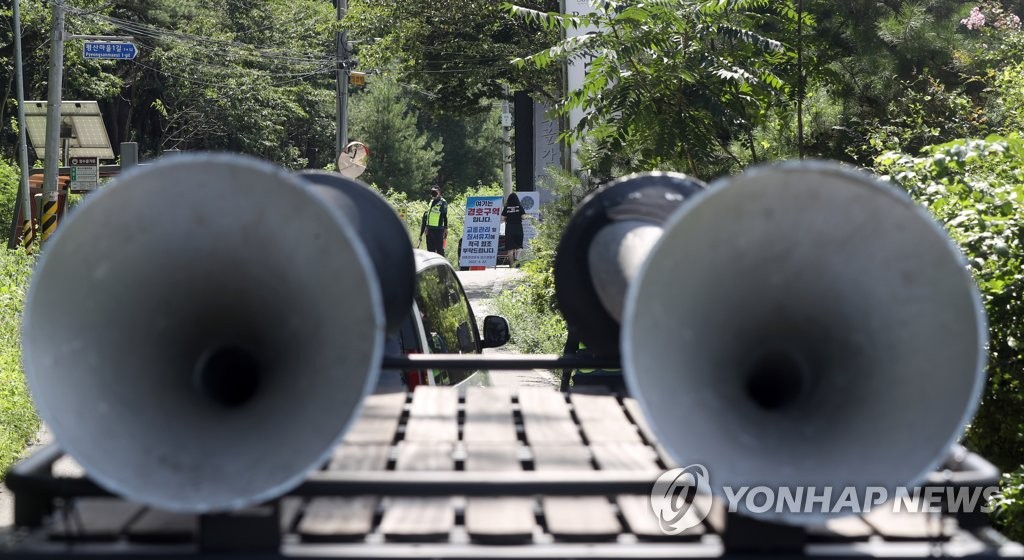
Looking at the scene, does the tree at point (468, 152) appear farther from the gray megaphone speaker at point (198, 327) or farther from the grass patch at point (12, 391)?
the gray megaphone speaker at point (198, 327)

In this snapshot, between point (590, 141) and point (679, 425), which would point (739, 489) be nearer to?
point (679, 425)

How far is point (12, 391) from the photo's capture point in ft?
30.4

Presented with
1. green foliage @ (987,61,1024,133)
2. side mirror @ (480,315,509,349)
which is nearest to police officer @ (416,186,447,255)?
green foliage @ (987,61,1024,133)

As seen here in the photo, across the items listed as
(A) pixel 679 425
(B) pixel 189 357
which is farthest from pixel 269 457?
(A) pixel 679 425

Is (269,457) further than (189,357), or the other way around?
(189,357)

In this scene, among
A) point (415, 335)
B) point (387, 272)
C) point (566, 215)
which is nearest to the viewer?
point (387, 272)

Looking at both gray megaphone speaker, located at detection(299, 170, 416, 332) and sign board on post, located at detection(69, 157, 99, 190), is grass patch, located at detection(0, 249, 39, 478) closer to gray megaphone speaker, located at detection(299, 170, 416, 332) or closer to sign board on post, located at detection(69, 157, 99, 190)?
gray megaphone speaker, located at detection(299, 170, 416, 332)

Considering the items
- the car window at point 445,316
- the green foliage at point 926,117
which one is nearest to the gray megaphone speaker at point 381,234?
the car window at point 445,316

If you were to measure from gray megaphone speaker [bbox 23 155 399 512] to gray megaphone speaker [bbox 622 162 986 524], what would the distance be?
2.02ft

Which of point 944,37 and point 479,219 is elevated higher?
point 944,37

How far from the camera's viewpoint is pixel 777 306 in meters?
2.58

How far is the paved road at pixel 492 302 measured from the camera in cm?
1098

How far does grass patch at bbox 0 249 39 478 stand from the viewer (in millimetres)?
8211

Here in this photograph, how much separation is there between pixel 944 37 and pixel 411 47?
13.0 m
